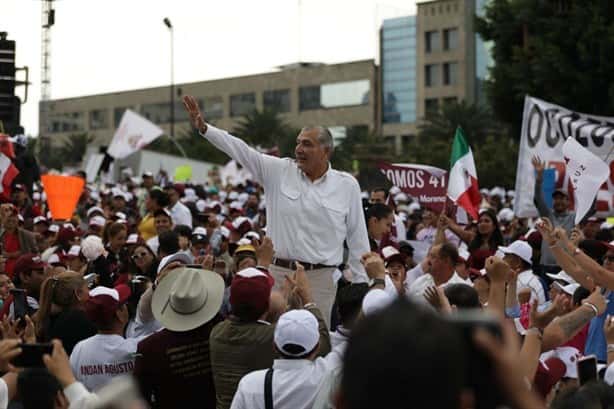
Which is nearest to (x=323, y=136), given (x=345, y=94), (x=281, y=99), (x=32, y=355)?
(x=32, y=355)

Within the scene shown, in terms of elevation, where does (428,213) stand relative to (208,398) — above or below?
above

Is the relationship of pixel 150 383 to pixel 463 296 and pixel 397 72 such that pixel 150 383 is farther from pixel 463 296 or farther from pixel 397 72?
pixel 397 72

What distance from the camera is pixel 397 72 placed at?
9038cm

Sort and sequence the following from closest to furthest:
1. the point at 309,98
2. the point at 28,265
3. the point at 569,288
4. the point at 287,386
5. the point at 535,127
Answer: the point at 287,386, the point at 569,288, the point at 28,265, the point at 535,127, the point at 309,98

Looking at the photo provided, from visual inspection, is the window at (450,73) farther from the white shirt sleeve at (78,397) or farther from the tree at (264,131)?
the white shirt sleeve at (78,397)

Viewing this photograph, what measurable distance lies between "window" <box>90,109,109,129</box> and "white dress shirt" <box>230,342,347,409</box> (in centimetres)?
10302

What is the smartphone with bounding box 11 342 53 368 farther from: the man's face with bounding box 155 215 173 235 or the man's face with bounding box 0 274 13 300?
the man's face with bounding box 155 215 173 235

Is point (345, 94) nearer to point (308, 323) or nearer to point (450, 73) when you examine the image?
point (450, 73)

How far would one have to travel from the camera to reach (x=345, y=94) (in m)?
91.8

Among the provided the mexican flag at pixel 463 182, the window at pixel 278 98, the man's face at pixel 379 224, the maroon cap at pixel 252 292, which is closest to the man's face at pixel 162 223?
the mexican flag at pixel 463 182

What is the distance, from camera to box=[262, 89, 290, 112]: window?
94.9 m

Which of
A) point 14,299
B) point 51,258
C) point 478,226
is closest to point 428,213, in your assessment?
point 478,226

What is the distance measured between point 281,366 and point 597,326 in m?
3.29

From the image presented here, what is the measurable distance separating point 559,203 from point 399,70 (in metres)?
76.6
